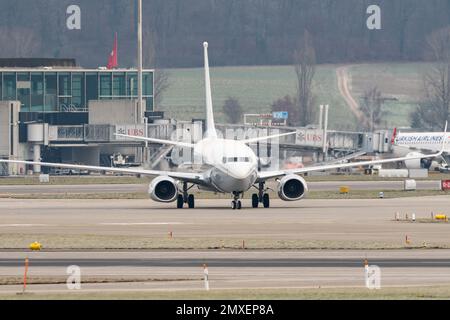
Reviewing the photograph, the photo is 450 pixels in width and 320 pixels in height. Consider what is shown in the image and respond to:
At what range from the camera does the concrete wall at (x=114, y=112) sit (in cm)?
14738

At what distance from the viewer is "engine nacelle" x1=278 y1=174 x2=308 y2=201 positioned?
81.9 meters

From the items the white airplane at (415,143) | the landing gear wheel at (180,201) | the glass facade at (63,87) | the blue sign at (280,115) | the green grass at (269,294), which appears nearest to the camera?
the green grass at (269,294)

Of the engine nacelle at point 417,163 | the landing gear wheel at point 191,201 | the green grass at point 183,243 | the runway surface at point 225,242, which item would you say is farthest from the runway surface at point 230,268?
the engine nacelle at point 417,163

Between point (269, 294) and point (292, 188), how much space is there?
43.6m

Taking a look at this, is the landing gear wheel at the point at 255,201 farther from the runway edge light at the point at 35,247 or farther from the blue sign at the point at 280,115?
the blue sign at the point at 280,115

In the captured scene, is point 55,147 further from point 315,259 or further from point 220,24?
point 315,259

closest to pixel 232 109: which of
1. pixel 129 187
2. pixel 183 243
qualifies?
pixel 129 187

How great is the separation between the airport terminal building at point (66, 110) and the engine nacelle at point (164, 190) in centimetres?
5936

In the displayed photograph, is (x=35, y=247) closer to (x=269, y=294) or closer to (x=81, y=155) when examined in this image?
(x=269, y=294)

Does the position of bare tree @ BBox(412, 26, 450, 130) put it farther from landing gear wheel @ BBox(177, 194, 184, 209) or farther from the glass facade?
landing gear wheel @ BBox(177, 194, 184, 209)

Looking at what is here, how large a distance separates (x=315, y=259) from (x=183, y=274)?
7.12m

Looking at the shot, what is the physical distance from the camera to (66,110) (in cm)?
15138

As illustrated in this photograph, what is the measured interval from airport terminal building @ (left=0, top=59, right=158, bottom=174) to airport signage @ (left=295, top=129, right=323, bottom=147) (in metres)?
17.1

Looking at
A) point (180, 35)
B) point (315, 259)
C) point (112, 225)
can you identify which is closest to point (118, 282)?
point (315, 259)
